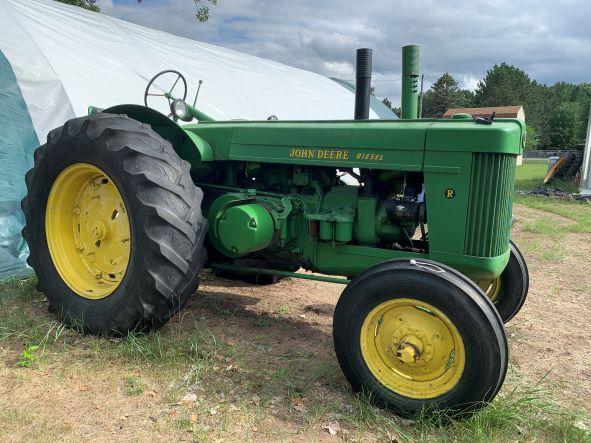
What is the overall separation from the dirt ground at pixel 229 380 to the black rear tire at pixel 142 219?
0.81 feet

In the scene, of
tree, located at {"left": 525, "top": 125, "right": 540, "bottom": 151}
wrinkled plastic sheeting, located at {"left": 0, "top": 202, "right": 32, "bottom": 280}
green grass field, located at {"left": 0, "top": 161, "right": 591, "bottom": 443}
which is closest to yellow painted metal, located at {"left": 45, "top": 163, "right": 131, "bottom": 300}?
green grass field, located at {"left": 0, "top": 161, "right": 591, "bottom": 443}

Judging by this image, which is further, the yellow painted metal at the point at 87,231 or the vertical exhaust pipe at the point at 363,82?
the vertical exhaust pipe at the point at 363,82

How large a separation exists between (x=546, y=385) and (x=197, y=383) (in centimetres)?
216

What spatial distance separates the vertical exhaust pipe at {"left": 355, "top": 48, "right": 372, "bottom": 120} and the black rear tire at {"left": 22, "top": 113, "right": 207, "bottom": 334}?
1.46 metres

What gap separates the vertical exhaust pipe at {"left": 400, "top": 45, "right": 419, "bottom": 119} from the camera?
147 inches

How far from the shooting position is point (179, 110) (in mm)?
4383

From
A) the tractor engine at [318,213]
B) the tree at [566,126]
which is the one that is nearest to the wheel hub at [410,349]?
the tractor engine at [318,213]

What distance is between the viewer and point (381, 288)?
2.65 metres

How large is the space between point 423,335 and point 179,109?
290cm

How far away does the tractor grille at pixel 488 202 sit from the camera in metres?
2.96

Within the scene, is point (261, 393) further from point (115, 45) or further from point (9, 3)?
point (115, 45)

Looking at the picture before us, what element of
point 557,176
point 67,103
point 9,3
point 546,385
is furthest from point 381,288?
point 557,176

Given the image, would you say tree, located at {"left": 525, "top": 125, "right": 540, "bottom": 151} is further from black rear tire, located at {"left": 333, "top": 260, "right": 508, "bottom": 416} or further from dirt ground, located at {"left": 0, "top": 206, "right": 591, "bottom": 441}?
black rear tire, located at {"left": 333, "top": 260, "right": 508, "bottom": 416}

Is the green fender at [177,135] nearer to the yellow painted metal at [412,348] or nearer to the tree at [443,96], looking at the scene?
the yellow painted metal at [412,348]
